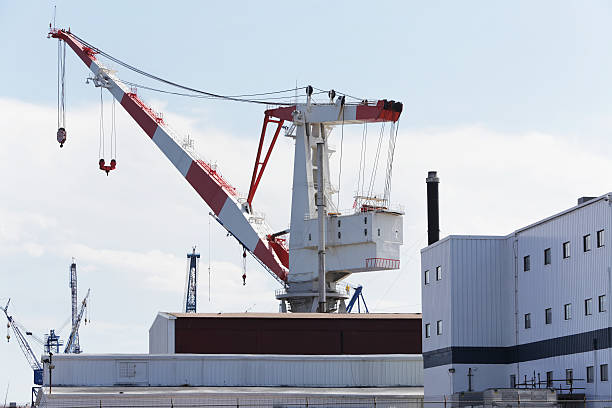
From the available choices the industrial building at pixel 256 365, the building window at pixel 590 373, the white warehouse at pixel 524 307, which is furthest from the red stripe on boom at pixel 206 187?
the building window at pixel 590 373

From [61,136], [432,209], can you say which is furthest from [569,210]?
[61,136]

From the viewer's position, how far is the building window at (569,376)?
5684 cm

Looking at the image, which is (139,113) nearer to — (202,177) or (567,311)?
(202,177)

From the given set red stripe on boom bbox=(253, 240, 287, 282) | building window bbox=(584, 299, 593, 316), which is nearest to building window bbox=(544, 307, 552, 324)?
building window bbox=(584, 299, 593, 316)

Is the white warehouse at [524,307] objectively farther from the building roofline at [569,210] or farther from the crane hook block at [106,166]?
the crane hook block at [106,166]

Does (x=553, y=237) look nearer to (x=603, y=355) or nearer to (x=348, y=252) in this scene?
(x=603, y=355)

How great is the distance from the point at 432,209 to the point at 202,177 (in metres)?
25.8

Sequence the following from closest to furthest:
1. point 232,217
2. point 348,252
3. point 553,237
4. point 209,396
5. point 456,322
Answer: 1. point 553,237
2. point 456,322
3. point 209,396
4. point 348,252
5. point 232,217

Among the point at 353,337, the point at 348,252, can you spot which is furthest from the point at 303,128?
the point at 353,337

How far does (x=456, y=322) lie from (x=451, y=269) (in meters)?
2.63

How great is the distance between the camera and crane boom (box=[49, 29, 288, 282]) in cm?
9588

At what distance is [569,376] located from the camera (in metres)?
57.3

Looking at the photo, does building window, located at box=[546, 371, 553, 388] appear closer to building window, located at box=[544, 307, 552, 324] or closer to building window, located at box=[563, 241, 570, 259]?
building window, located at box=[544, 307, 552, 324]

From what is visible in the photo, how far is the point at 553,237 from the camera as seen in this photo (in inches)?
2338
